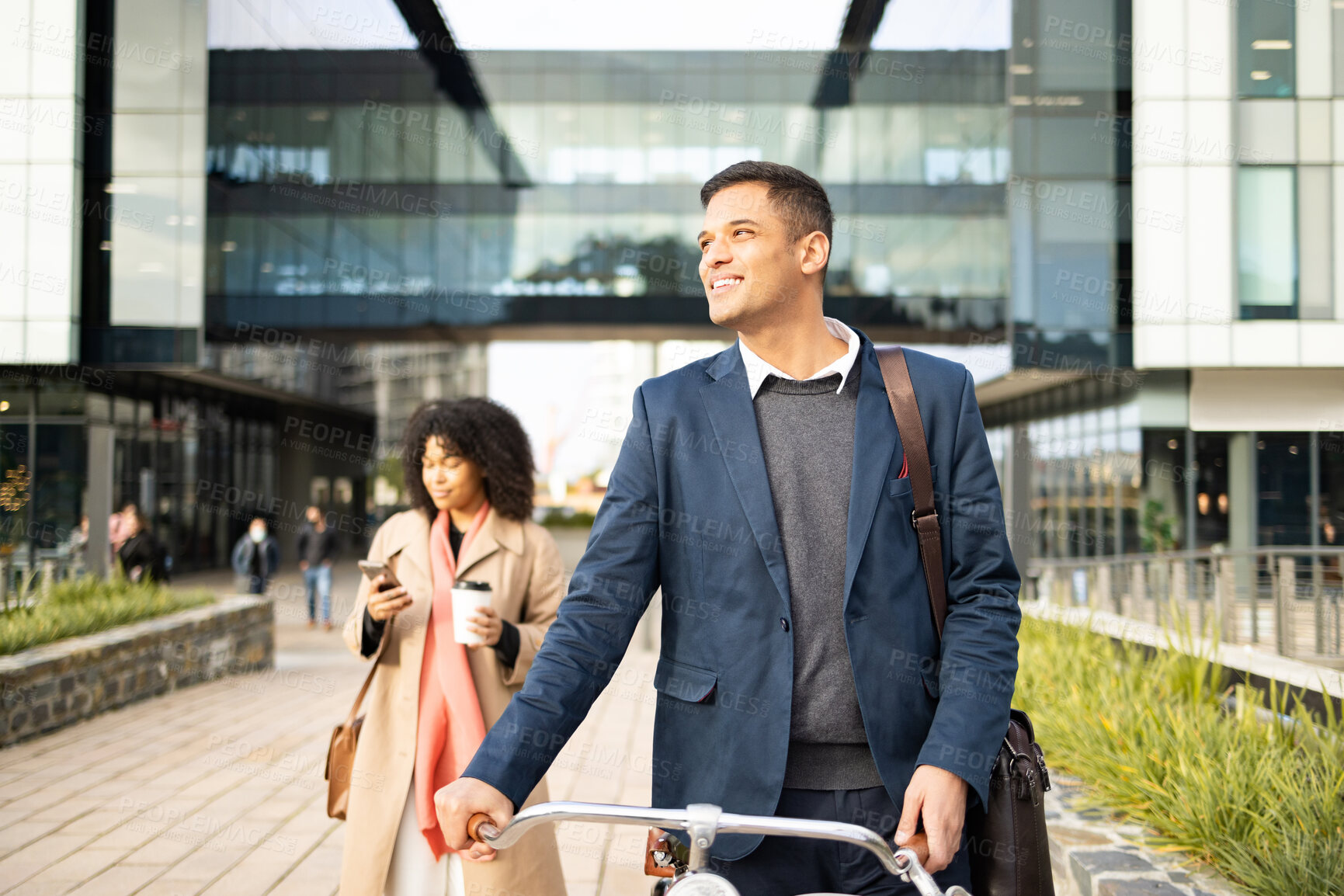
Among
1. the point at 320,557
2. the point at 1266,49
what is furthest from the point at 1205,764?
the point at 1266,49

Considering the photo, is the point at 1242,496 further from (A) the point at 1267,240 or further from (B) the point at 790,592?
(B) the point at 790,592

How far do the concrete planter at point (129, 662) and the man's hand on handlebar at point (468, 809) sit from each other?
7.41 metres

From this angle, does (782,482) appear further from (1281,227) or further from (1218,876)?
(1281,227)

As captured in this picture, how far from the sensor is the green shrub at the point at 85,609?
8531 mm

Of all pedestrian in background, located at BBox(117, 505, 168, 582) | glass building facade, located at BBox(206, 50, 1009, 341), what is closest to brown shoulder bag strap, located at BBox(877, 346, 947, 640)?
pedestrian in background, located at BBox(117, 505, 168, 582)

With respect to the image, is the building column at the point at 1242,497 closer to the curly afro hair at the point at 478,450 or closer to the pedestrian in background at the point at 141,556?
the pedestrian in background at the point at 141,556

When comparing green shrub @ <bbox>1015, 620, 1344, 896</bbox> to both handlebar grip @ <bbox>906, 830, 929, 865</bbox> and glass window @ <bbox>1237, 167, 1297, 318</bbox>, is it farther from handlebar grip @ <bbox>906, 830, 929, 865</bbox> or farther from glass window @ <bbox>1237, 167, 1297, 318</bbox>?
glass window @ <bbox>1237, 167, 1297, 318</bbox>

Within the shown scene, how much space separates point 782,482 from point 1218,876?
271 centimetres

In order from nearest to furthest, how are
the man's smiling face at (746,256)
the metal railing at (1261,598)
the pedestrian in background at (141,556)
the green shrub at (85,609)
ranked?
the man's smiling face at (746,256) < the metal railing at (1261,598) < the green shrub at (85,609) < the pedestrian in background at (141,556)

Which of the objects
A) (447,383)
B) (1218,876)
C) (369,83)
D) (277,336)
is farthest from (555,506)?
(1218,876)

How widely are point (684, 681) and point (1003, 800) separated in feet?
1.98

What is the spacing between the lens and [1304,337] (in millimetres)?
18266

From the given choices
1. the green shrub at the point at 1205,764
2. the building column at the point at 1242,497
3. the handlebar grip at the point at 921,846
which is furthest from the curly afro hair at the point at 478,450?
the building column at the point at 1242,497

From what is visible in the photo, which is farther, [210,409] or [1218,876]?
[210,409]
